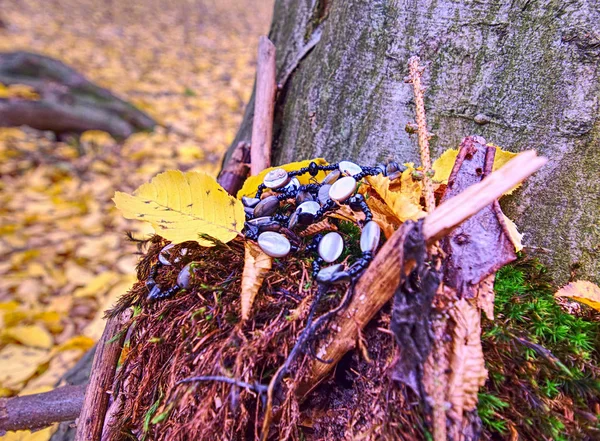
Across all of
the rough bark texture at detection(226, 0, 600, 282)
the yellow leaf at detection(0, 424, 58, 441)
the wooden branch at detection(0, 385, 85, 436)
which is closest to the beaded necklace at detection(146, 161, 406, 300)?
the rough bark texture at detection(226, 0, 600, 282)

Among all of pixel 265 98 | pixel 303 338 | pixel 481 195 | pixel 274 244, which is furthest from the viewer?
pixel 265 98

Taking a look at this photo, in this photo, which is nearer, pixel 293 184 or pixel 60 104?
pixel 293 184

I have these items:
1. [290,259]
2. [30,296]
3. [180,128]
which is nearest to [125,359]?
[290,259]

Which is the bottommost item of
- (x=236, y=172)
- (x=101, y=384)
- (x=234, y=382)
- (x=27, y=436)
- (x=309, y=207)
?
(x=27, y=436)

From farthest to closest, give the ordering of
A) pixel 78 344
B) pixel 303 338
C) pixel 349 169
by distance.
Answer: pixel 78 344
pixel 349 169
pixel 303 338

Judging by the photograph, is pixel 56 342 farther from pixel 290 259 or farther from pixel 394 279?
pixel 394 279

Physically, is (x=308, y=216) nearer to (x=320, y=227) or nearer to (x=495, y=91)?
(x=320, y=227)

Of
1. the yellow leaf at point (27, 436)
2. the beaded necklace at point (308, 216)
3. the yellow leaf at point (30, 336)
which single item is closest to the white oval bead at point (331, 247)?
the beaded necklace at point (308, 216)

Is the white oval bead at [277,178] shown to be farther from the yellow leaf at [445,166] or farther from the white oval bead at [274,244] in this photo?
the yellow leaf at [445,166]

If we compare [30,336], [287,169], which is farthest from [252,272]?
[30,336]
